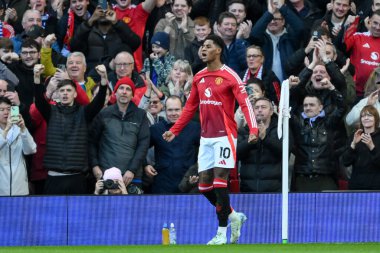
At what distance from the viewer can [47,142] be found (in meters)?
17.4

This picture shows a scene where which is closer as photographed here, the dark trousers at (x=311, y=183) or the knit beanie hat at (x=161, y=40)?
the dark trousers at (x=311, y=183)

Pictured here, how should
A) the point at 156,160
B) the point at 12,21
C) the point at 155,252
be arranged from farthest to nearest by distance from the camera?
the point at 12,21
the point at 156,160
the point at 155,252

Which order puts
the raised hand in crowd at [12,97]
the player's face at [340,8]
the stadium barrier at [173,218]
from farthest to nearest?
the player's face at [340,8] < the raised hand in crowd at [12,97] < the stadium barrier at [173,218]

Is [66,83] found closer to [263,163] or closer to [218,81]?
[263,163]

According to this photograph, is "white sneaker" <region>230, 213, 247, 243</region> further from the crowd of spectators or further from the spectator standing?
the spectator standing

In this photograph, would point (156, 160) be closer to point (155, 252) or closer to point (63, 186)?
point (63, 186)

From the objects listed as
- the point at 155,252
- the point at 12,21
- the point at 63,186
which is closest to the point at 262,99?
the point at 63,186

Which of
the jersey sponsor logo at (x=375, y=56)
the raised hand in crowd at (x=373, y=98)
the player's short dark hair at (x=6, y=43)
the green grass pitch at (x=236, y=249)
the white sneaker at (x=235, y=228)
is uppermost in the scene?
the player's short dark hair at (x=6, y=43)

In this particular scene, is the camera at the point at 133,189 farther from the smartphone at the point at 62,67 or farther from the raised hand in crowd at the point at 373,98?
the raised hand in crowd at the point at 373,98

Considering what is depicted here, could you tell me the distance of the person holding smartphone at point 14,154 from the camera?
56.3ft

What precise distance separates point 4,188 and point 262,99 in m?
4.17

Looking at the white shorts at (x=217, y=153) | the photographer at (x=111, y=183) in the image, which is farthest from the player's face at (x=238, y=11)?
the white shorts at (x=217, y=153)

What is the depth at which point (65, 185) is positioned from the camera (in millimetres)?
17297

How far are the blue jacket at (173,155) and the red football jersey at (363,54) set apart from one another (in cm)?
358
